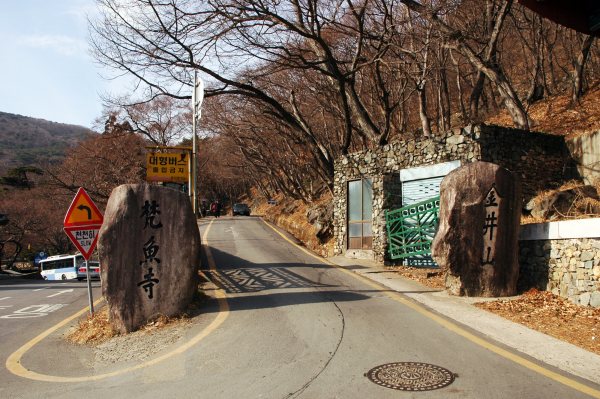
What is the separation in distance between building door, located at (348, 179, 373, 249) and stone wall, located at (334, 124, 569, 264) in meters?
0.36

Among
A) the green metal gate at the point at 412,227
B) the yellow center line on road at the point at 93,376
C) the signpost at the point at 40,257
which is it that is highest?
the green metal gate at the point at 412,227

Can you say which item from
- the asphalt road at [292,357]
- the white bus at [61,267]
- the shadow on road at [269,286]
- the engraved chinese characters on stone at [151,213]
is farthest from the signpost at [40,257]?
the engraved chinese characters on stone at [151,213]

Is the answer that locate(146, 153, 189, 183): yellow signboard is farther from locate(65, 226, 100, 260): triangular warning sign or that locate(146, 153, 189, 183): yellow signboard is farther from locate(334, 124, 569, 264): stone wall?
locate(334, 124, 569, 264): stone wall

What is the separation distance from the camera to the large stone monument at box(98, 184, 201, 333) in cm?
704

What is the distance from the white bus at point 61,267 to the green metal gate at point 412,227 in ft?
82.9

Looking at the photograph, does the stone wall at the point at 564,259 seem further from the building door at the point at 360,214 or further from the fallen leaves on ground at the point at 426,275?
the building door at the point at 360,214

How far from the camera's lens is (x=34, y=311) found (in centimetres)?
1098

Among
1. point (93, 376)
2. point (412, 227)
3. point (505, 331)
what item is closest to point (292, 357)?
point (93, 376)

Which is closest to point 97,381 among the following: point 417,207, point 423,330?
point 423,330

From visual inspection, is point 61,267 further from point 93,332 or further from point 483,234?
point 483,234

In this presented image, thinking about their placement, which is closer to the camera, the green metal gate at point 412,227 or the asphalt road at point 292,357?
the asphalt road at point 292,357

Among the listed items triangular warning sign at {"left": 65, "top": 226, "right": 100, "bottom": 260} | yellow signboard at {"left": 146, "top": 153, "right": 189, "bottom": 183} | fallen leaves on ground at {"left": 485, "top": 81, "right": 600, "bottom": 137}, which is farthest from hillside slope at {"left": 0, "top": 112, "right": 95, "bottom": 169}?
triangular warning sign at {"left": 65, "top": 226, "right": 100, "bottom": 260}

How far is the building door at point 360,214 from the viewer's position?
14806 millimetres

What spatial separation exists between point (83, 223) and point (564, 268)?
9.15 metres
